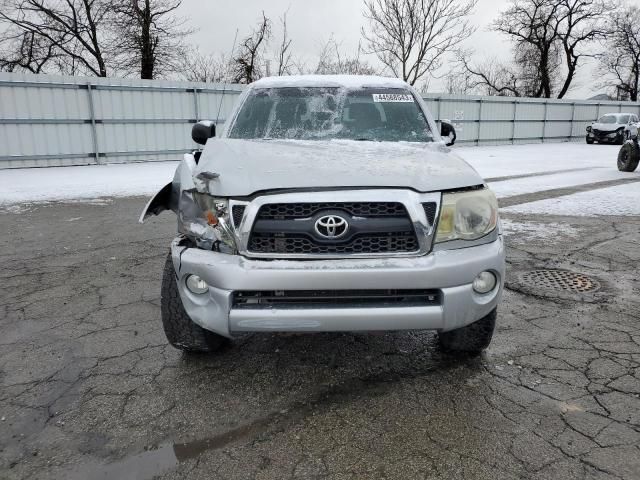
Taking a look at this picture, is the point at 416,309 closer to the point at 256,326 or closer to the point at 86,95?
the point at 256,326

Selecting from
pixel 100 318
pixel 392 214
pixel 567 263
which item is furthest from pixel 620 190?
pixel 100 318

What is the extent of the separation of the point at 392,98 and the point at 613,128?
24579 millimetres

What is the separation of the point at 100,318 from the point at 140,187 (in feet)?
23.8

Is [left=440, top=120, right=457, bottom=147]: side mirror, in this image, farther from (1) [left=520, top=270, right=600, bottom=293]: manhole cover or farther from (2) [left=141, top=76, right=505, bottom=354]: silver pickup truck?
(2) [left=141, top=76, right=505, bottom=354]: silver pickup truck

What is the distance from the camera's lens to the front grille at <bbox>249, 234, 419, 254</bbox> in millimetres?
2410

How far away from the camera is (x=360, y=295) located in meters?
2.37

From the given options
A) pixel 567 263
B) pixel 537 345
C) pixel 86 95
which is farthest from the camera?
pixel 86 95

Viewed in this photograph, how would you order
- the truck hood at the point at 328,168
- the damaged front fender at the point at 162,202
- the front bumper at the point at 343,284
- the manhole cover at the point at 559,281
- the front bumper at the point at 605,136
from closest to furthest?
the front bumper at the point at 343,284 < the truck hood at the point at 328,168 < the damaged front fender at the point at 162,202 < the manhole cover at the point at 559,281 < the front bumper at the point at 605,136

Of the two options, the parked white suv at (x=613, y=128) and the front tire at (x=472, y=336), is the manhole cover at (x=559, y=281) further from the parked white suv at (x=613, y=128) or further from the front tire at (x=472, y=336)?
the parked white suv at (x=613, y=128)

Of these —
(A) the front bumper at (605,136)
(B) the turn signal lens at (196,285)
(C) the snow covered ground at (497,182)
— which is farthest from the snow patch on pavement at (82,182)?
(A) the front bumper at (605,136)

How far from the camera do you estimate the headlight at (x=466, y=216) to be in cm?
248

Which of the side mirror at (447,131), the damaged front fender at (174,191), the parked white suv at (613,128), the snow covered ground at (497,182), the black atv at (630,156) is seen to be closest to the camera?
the damaged front fender at (174,191)

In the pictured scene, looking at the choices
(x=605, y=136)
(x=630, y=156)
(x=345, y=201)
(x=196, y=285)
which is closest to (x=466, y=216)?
(x=345, y=201)

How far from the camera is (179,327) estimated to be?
2.84m
